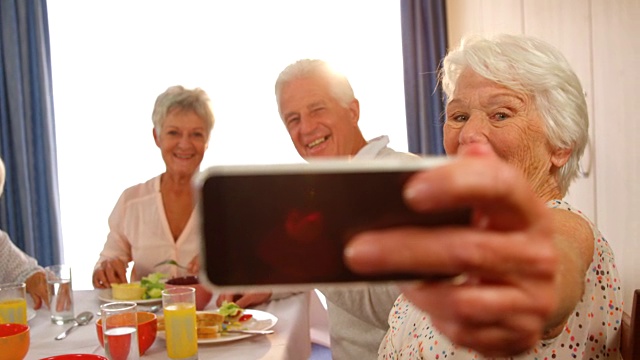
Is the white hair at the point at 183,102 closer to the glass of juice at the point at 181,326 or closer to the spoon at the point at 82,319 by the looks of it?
the spoon at the point at 82,319

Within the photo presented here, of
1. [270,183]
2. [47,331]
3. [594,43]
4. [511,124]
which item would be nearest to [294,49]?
[594,43]

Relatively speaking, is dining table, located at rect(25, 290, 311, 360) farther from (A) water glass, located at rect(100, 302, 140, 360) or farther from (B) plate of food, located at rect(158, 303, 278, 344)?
(A) water glass, located at rect(100, 302, 140, 360)

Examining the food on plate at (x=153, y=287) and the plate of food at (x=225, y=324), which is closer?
the plate of food at (x=225, y=324)

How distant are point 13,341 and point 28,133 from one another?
9.83 ft

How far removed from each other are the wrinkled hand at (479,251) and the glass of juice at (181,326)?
103cm

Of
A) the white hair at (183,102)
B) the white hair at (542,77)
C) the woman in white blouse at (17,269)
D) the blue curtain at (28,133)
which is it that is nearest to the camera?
the white hair at (542,77)

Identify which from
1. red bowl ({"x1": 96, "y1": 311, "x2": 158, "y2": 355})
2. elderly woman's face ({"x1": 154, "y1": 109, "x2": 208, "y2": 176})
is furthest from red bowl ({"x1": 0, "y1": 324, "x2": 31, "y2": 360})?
elderly woman's face ({"x1": 154, "y1": 109, "x2": 208, "y2": 176})

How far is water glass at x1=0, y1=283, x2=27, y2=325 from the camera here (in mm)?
1594

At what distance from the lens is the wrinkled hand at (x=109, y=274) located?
2137mm

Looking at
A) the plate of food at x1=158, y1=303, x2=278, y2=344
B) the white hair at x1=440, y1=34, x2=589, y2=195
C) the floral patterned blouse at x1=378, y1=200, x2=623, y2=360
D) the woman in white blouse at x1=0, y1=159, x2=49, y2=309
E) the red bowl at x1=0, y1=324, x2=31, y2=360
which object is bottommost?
the plate of food at x1=158, y1=303, x2=278, y2=344

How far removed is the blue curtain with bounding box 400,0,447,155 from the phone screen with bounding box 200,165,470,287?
10.9 ft

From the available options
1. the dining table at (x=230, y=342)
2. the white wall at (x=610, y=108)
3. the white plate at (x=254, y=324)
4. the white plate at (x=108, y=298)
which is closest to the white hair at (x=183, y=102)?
the white plate at (x=108, y=298)

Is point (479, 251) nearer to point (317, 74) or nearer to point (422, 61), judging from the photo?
point (317, 74)

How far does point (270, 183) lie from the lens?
0.43 meters
